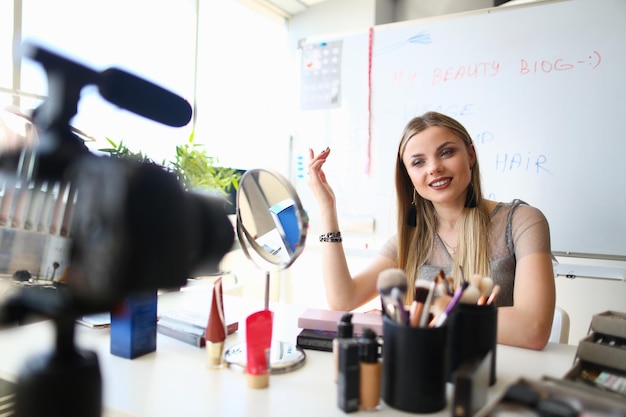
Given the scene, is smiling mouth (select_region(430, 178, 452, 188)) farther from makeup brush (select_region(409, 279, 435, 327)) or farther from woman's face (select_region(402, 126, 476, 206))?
makeup brush (select_region(409, 279, 435, 327))

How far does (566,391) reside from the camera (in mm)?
437

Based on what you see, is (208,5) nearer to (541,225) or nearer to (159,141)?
(159,141)

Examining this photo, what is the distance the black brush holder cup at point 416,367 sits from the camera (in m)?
0.50

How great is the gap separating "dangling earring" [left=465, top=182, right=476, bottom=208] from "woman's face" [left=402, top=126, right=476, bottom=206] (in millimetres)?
27

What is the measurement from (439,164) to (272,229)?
546 mm

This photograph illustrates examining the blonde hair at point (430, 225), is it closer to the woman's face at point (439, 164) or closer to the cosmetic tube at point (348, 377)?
the woman's face at point (439, 164)

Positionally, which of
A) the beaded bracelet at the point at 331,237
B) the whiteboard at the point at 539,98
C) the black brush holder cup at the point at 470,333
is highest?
the whiteboard at the point at 539,98

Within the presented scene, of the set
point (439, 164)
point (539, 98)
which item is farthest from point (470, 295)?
point (539, 98)

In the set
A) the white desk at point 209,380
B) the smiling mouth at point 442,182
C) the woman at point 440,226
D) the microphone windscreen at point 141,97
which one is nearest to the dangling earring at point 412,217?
the woman at point 440,226

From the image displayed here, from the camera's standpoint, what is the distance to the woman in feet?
3.47

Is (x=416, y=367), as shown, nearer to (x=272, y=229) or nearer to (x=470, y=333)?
(x=470, y=333)

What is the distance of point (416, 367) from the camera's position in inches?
19.8

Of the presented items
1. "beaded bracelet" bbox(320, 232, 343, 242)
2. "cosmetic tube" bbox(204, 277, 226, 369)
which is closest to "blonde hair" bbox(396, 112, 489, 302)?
"beaded bracelet" bbox(320, 232, 343, 242)

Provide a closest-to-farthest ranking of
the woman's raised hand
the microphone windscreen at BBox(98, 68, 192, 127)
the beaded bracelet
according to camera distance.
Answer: the microphone windscreen at BBox(98, 68, 192, 127) < the woman's raised hand < the beaded bracelet
